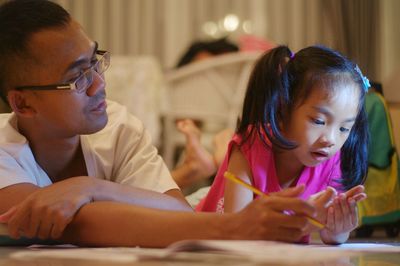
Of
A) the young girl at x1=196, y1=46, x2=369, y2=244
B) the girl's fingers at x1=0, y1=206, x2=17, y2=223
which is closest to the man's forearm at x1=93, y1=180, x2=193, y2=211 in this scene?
the girl's fingers at x1=0, y1=206, x2=17, y2=223

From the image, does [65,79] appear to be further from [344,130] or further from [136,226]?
[344,130]

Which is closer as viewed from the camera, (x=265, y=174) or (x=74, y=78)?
(x=74, y=78)

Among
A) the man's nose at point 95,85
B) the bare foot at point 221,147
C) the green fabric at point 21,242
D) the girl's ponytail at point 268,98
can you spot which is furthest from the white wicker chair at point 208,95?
the green fabric at point 21,242

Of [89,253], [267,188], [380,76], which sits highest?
[89,253]

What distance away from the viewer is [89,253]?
1.21 m

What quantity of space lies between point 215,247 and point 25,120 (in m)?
0.74

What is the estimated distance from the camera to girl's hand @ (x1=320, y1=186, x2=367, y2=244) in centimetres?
146

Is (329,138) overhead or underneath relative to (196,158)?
overhead

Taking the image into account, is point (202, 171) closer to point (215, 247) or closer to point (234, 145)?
point (234, 145)

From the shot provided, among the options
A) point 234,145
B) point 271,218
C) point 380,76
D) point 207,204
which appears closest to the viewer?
point 271,218

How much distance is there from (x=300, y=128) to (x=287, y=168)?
168 mm

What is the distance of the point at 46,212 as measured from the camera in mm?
1340

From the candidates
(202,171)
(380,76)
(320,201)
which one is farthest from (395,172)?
(380,76)

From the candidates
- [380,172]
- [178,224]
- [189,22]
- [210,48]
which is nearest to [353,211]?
[178,224]
